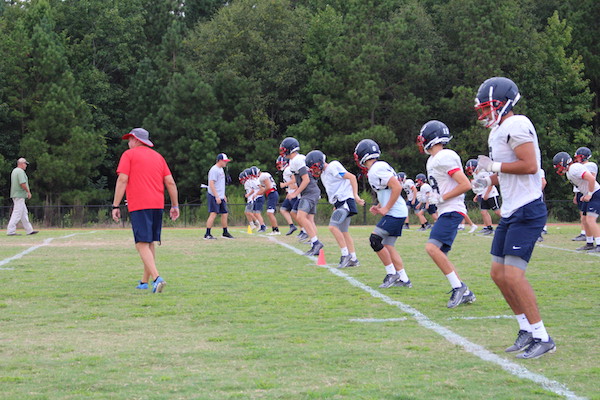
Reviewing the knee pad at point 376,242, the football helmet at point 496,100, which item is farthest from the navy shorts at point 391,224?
the football helmet at point 496,100

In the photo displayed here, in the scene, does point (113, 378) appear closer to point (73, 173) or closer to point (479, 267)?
point (479, 267)

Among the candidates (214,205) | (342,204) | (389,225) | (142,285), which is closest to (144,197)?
(142,285)

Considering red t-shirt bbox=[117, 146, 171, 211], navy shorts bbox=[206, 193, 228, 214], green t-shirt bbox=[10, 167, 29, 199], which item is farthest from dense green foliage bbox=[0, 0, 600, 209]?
red t-shirt bbox=[117, 146, 171, 211]

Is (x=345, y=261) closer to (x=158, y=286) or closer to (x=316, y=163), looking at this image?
(x=316, y=163)

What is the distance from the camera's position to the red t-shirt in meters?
10.3

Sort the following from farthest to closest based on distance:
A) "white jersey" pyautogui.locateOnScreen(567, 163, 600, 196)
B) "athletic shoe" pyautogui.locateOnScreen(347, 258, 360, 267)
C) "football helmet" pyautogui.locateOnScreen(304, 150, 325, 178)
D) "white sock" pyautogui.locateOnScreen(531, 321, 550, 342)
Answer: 1. "white jersey" pyautogui.locateOnScreen(567, 163, 600, 196)
2. "football helmet" pyautogui.locateOnScreen(304, 150, 325, 178)
3. "athletic shoe" pyautogui.locateOnScreen(347, 258, 360, 267)
4. "white sock" pyautogui.locateOnScreen(531, 321, 550, 342)

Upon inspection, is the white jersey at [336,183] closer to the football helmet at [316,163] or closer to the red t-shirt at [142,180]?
the football helmet at [316,163]

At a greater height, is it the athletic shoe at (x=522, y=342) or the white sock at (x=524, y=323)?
the white sock at (x=524, y=323)

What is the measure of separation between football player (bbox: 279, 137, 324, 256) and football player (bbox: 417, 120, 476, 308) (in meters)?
6.05

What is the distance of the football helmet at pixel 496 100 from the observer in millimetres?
6520

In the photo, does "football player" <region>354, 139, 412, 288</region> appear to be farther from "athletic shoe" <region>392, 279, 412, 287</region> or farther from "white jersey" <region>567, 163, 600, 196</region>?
"white jersey" <region>567, 163, 600, 196</region>

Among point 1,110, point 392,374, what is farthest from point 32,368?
point 1,110

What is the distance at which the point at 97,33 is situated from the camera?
51.1 meters

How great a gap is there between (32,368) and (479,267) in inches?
351
